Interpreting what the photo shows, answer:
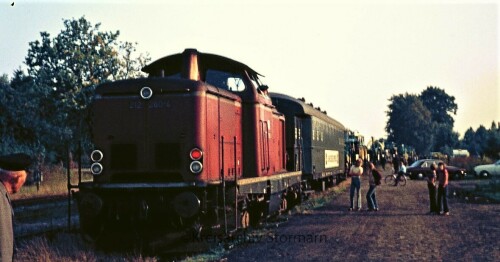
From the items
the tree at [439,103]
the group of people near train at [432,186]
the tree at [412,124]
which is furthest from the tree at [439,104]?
the group of people near train at [432,186]

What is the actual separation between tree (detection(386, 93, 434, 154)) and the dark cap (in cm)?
11998

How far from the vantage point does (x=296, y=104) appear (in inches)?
819

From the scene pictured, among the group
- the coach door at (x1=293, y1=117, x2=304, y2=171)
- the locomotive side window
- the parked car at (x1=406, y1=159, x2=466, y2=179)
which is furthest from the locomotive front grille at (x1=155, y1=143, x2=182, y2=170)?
the parked car at (x1=406, y1=159, x2=466, y2=179)

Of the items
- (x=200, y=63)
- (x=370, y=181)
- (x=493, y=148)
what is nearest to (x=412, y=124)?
(x=493, y=148)

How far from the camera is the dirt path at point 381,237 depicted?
11.2 m

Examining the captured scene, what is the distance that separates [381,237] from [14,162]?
10.3 meters

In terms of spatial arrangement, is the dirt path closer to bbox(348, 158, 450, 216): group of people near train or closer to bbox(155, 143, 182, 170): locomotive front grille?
bbox(348, 158, 450, 216): group of people near train

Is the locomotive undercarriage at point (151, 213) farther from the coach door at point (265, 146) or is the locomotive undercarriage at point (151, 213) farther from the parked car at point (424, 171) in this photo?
the parked car at point (424, 171)

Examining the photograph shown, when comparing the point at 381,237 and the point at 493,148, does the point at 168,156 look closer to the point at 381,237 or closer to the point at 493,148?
the point at 381,237

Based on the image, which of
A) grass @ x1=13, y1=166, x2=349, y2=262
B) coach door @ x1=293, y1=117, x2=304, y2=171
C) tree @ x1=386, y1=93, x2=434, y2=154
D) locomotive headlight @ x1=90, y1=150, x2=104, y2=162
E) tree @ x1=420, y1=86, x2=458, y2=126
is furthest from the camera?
tree @ x1=420, y1=86, x2=458, y2=126

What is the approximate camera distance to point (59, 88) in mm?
41344

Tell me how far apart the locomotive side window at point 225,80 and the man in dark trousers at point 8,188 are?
28.0ft

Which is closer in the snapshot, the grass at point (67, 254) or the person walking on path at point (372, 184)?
the grass at point (67, 254)

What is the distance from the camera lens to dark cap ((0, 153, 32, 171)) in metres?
4.60
